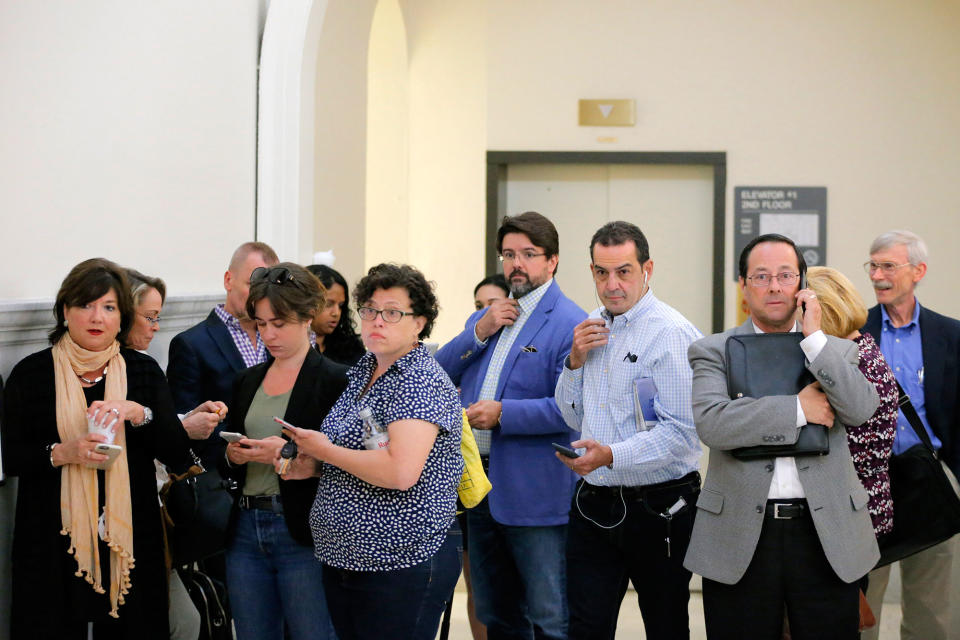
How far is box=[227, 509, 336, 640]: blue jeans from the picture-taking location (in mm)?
2568

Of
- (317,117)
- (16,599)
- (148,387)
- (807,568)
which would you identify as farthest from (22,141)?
(807,568)

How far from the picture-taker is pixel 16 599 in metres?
2.64

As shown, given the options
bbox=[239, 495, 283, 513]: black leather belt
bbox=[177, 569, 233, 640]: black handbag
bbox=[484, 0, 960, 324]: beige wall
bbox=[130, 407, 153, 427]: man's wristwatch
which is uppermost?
bbox=[484, 0, 960, 324]: beige wall

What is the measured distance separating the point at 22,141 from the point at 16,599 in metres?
1.38

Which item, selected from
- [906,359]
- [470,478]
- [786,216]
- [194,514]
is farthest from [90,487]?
[786,216]

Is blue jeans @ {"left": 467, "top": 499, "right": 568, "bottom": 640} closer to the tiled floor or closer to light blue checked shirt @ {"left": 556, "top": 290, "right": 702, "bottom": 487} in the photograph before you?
light blue checked shirt @ {"left": 556, "top": 290, "right": 702, "bottom": 487}

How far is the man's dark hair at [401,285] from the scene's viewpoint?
95.2 inches

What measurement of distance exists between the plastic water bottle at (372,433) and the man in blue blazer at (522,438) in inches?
28.6

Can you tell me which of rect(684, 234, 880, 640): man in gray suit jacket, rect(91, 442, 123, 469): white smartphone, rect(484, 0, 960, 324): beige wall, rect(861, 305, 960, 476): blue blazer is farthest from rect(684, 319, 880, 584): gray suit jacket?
rect(484, 0, 960, 324): beige wall

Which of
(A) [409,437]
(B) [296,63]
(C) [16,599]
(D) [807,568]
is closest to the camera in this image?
(A) [409,437]

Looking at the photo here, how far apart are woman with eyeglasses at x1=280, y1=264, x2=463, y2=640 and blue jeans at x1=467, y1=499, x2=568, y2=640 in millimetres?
697

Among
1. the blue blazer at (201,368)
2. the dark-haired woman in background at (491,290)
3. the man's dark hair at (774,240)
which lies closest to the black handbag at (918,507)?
the man's dark hair at (774,240)

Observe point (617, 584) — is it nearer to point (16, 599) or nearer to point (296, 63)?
Answer: point (16, 599)

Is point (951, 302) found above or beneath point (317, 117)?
beneath
